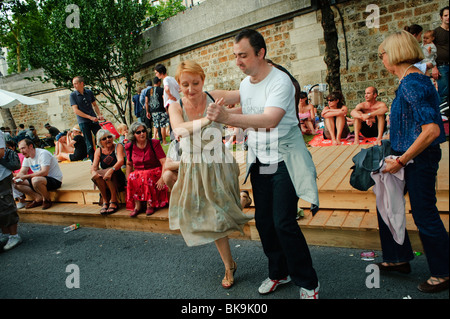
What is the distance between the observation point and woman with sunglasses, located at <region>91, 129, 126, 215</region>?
5312mm

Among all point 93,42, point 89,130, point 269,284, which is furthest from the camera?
point 93,42

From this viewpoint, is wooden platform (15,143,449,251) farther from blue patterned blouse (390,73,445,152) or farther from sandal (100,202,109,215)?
blue patterned blouse (390,73,445,152)

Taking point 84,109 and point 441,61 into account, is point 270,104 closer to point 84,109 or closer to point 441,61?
point 441,61

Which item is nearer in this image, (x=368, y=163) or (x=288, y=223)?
(x=288, y=223)

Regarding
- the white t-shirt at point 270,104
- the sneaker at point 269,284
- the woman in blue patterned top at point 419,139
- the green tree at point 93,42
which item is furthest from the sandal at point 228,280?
the green tree at point 93,42

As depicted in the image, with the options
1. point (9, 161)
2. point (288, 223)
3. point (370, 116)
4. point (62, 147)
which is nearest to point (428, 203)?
point (288, 223)

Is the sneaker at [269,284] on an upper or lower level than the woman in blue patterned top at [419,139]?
lower

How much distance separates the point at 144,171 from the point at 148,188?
277 mm

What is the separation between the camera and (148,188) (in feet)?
16.0

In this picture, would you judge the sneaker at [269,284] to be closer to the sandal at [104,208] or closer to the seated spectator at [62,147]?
the sandal at [104,208]

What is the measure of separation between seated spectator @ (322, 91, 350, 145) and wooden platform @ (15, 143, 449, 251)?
996 mm

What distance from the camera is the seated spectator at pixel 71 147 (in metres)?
9.98

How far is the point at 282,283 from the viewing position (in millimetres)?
2928

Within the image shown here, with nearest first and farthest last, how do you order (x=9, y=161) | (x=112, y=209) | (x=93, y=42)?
Answer: (x=9, y=161) → (x=112, y=209) → (x=93, y=42)
